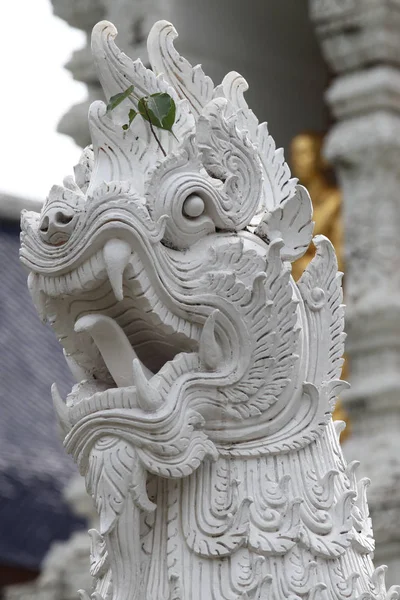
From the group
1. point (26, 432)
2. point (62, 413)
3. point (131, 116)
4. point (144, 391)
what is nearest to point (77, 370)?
point (62, 413)

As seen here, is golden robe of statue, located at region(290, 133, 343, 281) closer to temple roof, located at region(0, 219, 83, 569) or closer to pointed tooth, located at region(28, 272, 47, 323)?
temple roof, located at region(0, 219, 83, 569)

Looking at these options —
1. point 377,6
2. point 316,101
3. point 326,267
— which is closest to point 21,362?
point 316,101

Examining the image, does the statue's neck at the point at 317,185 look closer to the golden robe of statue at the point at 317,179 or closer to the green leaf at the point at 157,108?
the golden robe of statue at the point at 317,179

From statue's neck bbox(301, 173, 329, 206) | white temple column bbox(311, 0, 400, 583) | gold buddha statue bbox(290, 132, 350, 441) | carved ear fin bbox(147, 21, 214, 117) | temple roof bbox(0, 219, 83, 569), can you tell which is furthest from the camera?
temple roof bbox(0, 219, 83, 569)

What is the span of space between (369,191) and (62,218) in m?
4.74

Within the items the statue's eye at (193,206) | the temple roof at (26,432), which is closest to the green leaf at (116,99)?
the statue's eye at (193,206)

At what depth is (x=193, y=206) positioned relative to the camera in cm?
224

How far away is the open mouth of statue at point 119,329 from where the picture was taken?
2184 millimetres

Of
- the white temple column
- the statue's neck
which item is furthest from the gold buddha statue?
the white temple column

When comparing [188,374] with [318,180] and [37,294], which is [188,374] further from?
[318,180]

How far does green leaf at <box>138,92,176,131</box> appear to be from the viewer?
227 centimetres

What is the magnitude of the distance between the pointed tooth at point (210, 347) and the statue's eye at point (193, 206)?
0.44ft

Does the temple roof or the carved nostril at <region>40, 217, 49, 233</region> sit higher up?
the temple roof

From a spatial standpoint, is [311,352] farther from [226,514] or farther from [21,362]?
[21,362]
